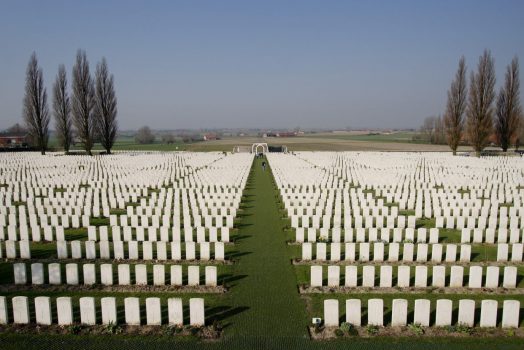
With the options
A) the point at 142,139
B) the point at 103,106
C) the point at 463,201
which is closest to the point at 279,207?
the point at 463,201

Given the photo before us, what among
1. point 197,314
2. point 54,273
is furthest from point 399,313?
point 54,273

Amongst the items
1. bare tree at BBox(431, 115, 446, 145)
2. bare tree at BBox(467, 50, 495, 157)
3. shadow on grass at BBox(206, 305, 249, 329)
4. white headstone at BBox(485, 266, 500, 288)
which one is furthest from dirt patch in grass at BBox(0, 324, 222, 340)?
bare tree at BBox(431, 115, 446, 145)

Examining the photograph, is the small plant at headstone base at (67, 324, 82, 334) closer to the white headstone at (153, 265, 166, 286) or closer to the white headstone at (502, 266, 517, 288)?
the white headstone at (153, 265, 166, 286)

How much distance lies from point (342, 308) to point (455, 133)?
43051 millimetres

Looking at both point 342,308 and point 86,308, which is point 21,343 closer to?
point 86,308

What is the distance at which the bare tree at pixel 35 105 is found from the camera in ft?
141

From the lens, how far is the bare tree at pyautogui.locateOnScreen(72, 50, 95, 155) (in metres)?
46.4

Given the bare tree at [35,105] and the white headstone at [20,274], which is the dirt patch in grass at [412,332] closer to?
the white headstone at [20,274]

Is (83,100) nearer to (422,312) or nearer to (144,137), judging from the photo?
(422,312)

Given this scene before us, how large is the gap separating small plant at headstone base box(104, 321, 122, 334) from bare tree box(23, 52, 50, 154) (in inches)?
1721

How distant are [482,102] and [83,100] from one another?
42.5 meters

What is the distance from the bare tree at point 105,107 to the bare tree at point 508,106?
4411 centimetres

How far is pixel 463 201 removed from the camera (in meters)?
14.7

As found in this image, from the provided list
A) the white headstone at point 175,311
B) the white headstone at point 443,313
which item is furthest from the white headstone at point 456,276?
the white headstone at point 175,311
